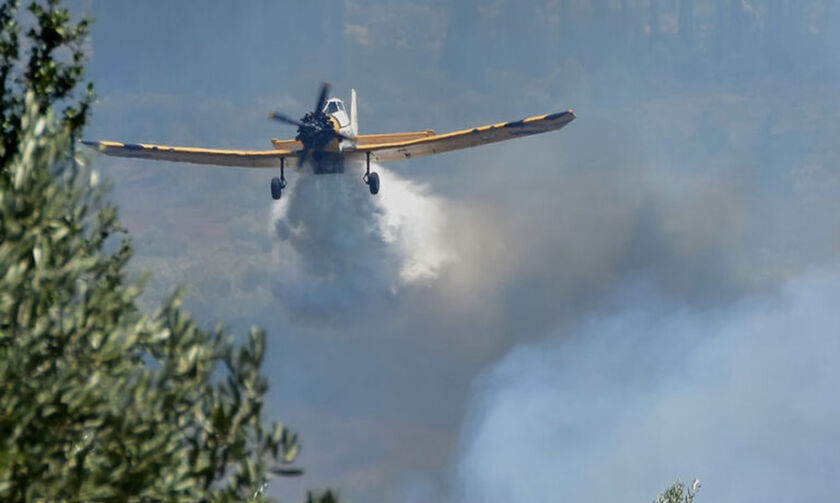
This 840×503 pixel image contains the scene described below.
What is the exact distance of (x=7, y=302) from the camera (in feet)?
47.8

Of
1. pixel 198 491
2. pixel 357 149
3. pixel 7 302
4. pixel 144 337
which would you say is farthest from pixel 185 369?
pixel 357 149

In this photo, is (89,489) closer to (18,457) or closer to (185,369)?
(18,457)

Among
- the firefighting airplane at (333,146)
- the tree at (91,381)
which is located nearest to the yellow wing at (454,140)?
the firefighting airplane at (333,146)

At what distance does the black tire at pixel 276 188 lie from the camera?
92750 millimetres

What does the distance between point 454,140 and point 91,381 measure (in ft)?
278

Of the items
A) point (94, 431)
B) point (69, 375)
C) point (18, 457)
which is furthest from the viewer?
point (94, 431)

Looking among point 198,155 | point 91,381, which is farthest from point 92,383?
point 198,155

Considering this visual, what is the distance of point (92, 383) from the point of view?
50.4 feet

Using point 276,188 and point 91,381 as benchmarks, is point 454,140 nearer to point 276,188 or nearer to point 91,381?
point 276,188

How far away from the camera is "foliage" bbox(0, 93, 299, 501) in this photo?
14797mm

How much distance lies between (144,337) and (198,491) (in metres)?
2.88

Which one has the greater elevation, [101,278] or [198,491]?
[101,278]

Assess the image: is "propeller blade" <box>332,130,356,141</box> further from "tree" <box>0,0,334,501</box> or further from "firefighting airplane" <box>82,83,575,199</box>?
"tree" <box>0,0,334,501</box>

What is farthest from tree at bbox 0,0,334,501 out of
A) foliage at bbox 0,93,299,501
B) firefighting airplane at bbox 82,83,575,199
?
Answer: firefighting airplane at bbox 82,83,575,199
